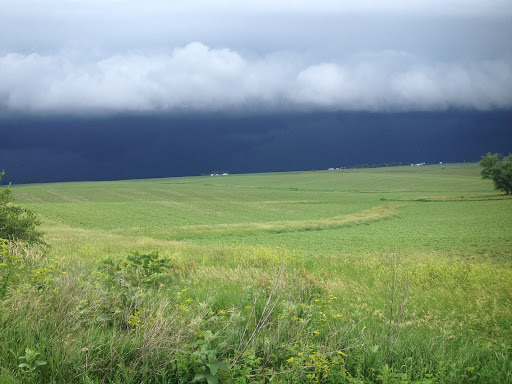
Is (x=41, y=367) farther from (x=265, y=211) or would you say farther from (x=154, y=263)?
(x=265, y=211)

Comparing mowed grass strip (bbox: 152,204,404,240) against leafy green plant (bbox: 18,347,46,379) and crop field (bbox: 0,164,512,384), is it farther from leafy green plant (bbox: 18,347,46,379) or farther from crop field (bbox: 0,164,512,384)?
leafy green plant (bbox: 18,347,46,379)

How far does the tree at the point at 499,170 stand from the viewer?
76375 mm

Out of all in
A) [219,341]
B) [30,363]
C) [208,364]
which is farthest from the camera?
[219,341]

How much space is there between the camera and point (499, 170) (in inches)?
3024

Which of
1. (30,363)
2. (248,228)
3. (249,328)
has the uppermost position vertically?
(30,363)

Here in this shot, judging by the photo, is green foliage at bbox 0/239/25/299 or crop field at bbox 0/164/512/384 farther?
green foliage at bbox 0/239/25/299

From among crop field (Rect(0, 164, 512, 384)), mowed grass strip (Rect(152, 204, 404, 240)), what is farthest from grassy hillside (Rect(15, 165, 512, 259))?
crop field (Rect(0, 164, 512, 384))

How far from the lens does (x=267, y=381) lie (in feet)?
16.1

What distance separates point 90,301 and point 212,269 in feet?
17.5

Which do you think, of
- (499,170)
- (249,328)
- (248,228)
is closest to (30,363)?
(249,328)

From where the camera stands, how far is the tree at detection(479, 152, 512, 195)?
7638 centimetres

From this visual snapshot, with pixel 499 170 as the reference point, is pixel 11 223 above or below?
below

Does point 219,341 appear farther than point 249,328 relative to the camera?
No

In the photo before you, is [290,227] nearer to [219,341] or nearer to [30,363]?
[219,341]
